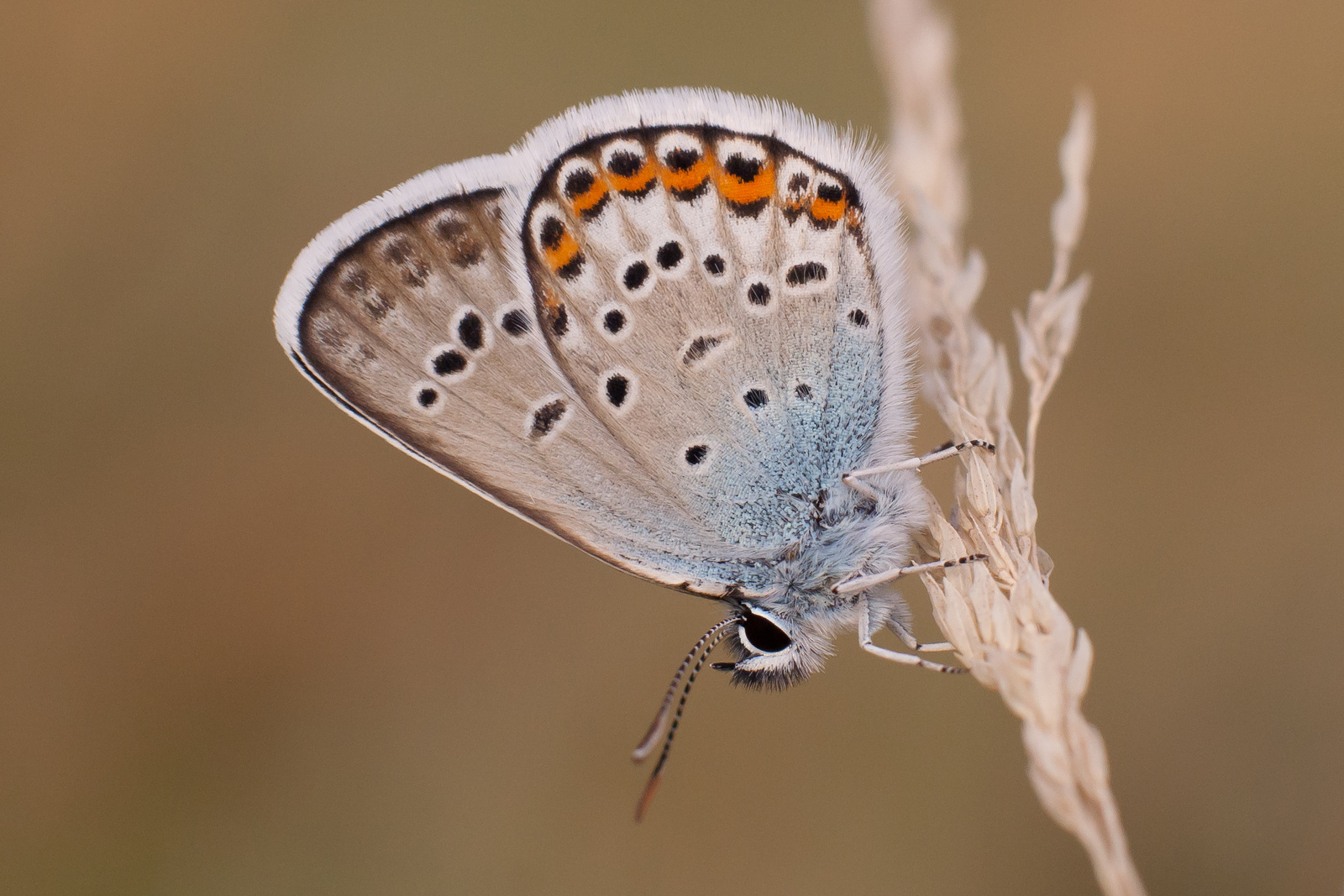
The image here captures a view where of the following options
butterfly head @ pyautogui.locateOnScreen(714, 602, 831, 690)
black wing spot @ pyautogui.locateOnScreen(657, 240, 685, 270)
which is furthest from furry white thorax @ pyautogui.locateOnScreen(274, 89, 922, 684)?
black wing spot @ pyautogui.locateOnScreen(657, 240, 685, 270)

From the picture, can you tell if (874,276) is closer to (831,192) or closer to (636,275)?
(831,192)

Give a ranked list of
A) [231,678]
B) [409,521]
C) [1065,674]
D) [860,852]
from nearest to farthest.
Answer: [1065,674]
[860,852]
[231,678]
[409,521]

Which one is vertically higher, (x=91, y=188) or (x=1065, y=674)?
(x=91, y=188)

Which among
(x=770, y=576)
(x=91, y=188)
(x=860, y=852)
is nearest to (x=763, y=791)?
(x=860, y=852)

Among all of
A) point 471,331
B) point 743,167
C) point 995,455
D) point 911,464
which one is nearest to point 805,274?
point 743,167

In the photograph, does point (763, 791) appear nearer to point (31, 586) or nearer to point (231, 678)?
point (231, 678)

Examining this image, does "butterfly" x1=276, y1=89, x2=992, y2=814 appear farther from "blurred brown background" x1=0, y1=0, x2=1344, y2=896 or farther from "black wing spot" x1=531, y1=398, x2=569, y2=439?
"blurred brown background" x1=0, y1=0, x2=1344, y2=896

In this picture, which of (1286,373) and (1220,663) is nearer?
(1220,663)
